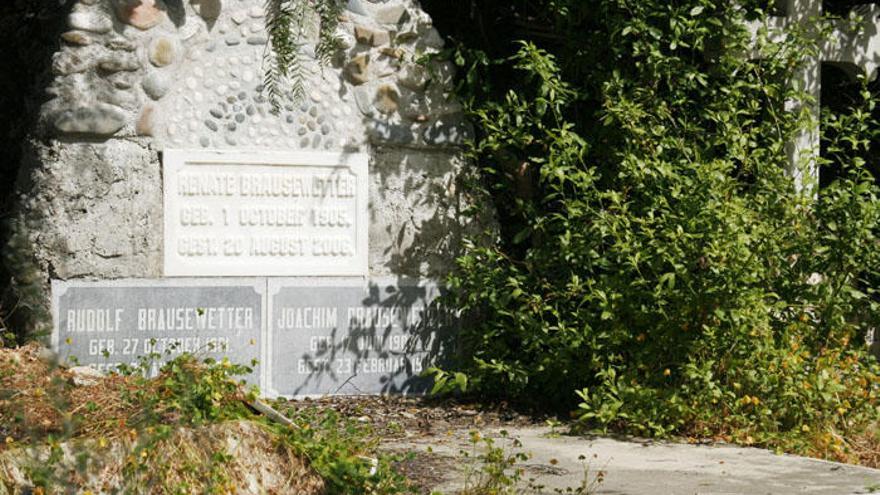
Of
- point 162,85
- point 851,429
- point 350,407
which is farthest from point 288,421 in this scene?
point 851,429

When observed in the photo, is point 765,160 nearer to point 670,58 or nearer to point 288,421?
point 670,58

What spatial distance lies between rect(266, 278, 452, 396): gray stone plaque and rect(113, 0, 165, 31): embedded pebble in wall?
4.64 feet

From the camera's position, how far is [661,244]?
5.82m

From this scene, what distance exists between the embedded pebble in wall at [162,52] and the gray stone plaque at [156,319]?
3.53 feet

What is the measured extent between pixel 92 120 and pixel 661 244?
275cm

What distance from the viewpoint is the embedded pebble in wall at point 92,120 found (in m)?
5.83

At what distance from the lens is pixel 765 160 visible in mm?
6469

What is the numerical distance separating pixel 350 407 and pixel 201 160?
1.44 m

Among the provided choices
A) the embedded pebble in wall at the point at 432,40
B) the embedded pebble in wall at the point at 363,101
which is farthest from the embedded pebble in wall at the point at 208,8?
the embedded pebble in wall at the point at 432,40

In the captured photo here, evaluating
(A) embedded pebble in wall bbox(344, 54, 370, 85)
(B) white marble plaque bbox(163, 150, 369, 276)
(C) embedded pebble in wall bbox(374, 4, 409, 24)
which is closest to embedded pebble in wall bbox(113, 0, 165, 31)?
(B) white marble plaque bbox(163, 150, 369, 276)

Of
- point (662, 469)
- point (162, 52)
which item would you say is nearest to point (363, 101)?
point (162, 52)

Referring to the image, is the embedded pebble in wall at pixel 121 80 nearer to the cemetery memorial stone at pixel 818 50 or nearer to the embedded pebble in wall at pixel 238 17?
the embedded pebble in wall at pixel 238 17

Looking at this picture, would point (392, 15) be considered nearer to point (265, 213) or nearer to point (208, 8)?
point (208, 8)

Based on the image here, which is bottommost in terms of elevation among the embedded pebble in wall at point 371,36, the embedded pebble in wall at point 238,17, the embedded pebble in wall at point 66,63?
the embedded pebble in wall at point 66,63
